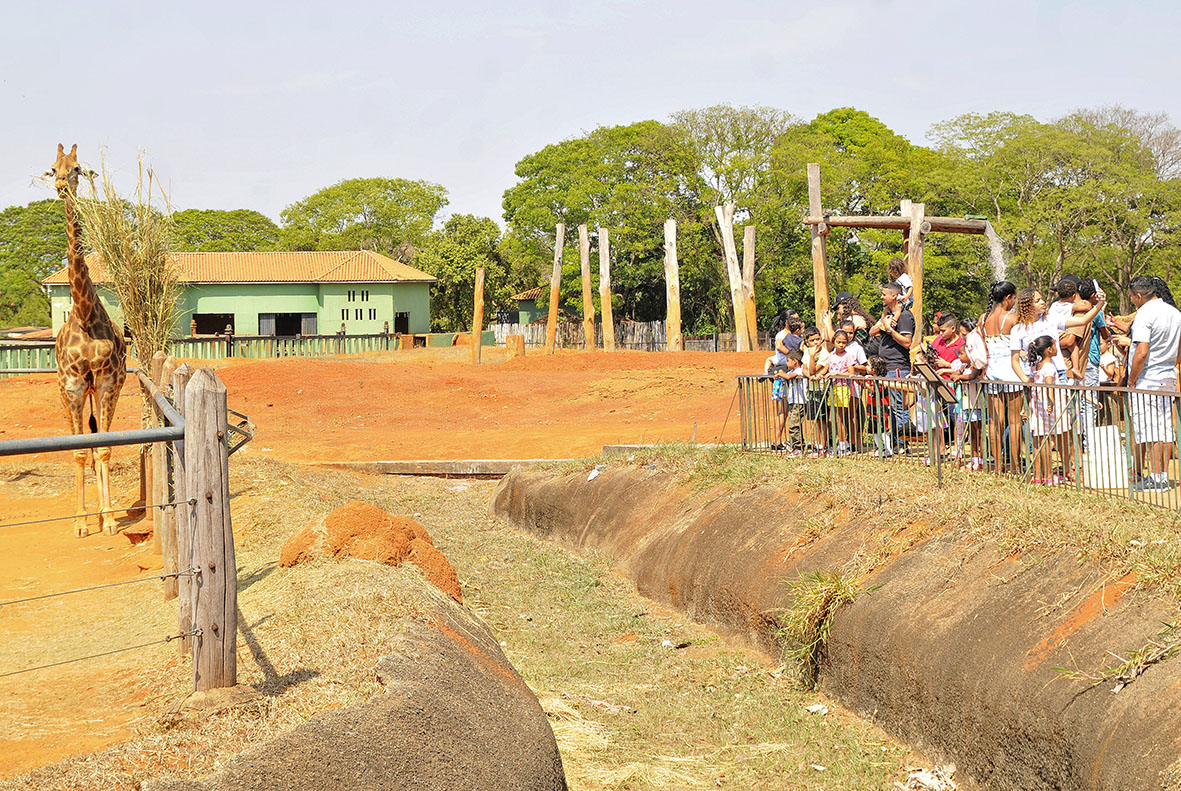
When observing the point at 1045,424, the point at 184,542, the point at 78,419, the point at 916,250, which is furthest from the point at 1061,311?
the point at 78,419

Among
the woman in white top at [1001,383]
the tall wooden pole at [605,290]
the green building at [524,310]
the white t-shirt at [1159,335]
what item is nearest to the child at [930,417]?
the woman in white top at [1001,383]

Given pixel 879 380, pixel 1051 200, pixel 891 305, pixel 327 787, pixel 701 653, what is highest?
pixel 1051 200

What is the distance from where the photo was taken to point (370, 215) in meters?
70.4

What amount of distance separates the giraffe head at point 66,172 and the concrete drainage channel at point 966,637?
24.5 ft

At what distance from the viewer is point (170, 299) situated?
15883mm

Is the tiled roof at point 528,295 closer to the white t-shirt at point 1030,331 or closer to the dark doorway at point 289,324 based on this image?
the dark doorway at point 289,324

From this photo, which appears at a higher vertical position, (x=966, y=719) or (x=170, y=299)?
(x=170, y=299)

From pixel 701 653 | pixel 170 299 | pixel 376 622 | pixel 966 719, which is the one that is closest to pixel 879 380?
pixel 701 653

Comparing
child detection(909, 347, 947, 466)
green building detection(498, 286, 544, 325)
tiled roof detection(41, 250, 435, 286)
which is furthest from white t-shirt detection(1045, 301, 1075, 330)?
green building detection(498, 286, 544, 325)

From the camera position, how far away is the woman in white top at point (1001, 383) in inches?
318

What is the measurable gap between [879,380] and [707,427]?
9.10m

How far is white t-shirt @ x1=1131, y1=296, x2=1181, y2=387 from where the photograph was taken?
26.3 feet

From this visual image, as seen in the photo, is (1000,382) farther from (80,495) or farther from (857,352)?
(80,495)

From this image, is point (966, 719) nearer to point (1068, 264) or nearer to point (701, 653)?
point (701, 653)
